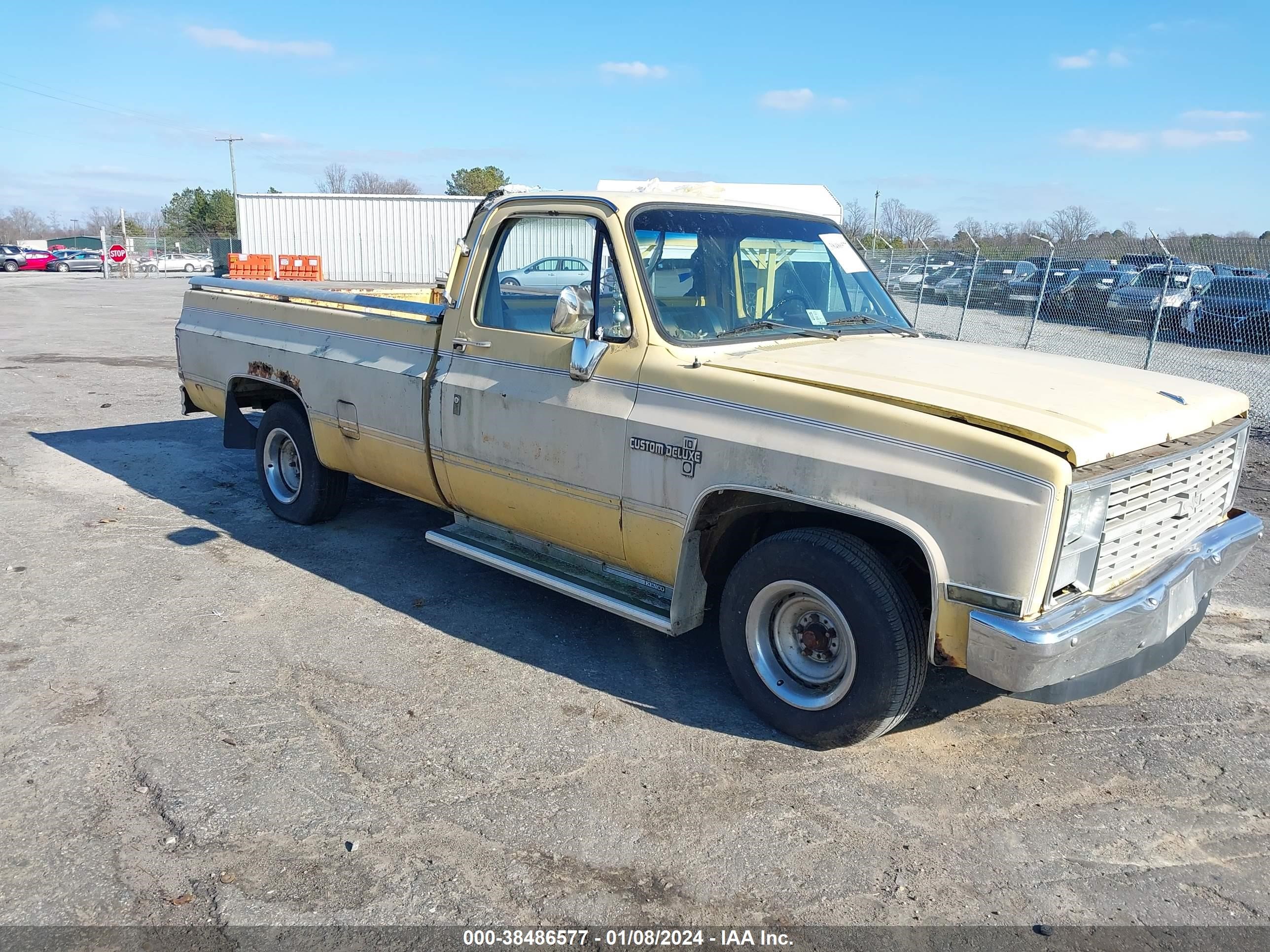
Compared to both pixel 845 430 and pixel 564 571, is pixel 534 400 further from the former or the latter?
pixel 845 430

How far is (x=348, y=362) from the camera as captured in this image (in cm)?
547

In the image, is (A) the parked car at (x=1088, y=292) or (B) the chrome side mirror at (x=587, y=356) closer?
(B) the chrome side mirror at (x=587, y=356)

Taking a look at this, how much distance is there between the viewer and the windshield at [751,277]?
4270 mm

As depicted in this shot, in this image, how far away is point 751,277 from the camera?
462 centimetres

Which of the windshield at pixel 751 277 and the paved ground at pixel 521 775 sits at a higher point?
the windshield at pixel 751 277

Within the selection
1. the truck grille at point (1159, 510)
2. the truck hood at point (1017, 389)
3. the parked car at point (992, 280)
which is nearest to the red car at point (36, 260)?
the parked car at point (992, 280)

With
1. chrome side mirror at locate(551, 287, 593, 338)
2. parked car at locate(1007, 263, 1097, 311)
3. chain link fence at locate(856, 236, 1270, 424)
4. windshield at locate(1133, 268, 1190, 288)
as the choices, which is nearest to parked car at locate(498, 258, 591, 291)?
chrome side mirror at locate(551, 287, 593, 338)

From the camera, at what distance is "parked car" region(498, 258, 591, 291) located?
176 inches

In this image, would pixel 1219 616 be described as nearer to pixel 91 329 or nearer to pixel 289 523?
pixel 289 523

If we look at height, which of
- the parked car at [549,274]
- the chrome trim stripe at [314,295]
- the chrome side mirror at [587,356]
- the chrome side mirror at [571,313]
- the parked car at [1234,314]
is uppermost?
the parked car at [549,274]

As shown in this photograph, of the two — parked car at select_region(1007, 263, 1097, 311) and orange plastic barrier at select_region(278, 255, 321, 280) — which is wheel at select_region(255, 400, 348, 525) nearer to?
parked car at select_region(1007, 263, 1097, 311)

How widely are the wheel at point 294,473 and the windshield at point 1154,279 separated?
42.7 ft

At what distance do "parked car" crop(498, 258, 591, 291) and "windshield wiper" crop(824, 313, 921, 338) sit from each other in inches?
49.7

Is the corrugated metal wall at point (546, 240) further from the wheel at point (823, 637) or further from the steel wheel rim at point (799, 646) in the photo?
the steel wheel rim at point (799, 646)
